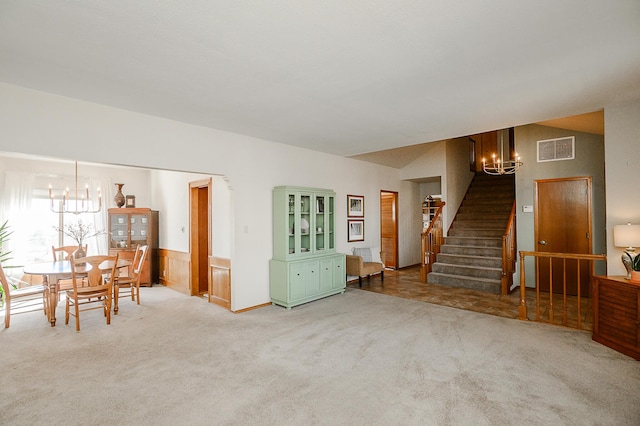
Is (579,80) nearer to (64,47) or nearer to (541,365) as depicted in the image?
(541,365)

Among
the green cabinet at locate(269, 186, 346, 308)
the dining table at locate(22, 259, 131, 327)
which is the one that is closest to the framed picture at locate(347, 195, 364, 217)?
the green cabinet at locate(269, 186, 346, 308)

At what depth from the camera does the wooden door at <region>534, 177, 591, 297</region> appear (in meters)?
5.27

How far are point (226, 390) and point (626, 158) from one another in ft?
15.9

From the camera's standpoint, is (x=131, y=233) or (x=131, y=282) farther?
(x=131, y=233)

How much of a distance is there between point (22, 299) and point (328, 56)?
6754 mm

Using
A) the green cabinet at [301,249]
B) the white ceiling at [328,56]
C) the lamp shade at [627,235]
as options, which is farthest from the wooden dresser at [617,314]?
the green cabinet at [301,249]

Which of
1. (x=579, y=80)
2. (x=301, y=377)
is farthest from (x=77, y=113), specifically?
(x=579, y=80)

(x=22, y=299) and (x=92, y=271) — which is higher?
(x=92, y=271)

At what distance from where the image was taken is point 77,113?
3275 mm

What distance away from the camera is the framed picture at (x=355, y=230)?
6848 mm

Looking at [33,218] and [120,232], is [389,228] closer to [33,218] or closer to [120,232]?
[120,232]

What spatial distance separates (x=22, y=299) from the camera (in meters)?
5.50

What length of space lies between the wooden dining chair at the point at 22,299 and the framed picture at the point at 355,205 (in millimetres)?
5280

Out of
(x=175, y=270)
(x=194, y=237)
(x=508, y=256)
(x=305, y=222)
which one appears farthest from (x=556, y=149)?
(x=175, y=270)
